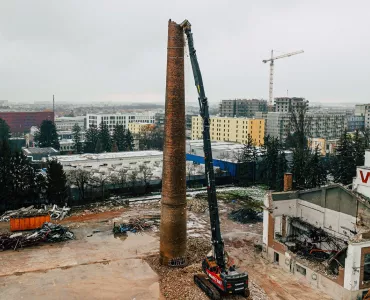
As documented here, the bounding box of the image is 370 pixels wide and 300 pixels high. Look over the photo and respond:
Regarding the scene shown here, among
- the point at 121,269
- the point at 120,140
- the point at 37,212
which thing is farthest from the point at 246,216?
the point at 120,140

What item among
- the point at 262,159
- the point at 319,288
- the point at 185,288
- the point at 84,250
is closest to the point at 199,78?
the point at 185,288

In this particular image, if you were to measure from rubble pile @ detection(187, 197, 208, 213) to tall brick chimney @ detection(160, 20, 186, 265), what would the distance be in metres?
12.3

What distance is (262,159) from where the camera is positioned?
46875mm

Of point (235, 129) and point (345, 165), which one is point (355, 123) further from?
point (345, 165)

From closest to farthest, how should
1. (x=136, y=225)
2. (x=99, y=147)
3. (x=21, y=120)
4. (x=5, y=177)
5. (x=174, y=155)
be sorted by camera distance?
(x=174, y=155), (x=136, y=225), (x=5, y=177), (x=99, y=147), (x=21, y=120)

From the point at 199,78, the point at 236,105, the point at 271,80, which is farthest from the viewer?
the point at 271,80

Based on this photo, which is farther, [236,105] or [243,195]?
[236,105]

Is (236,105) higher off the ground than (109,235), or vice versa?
(236,105)

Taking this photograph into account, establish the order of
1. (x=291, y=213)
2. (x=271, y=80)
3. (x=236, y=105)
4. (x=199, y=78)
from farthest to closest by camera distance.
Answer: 1. (x=271, y=80)
2. (x=236, y=105)
3. (x=291, y=213)
4. (x=199, y=78)

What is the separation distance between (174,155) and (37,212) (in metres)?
13.5

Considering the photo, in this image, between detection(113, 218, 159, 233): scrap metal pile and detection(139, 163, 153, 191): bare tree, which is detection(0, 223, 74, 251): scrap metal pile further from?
detection(139, 163, 153, 191): bare tree

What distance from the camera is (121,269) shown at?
19938 mm

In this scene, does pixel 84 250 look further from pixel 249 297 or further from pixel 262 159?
pixel 262 159

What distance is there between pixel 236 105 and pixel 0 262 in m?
102
